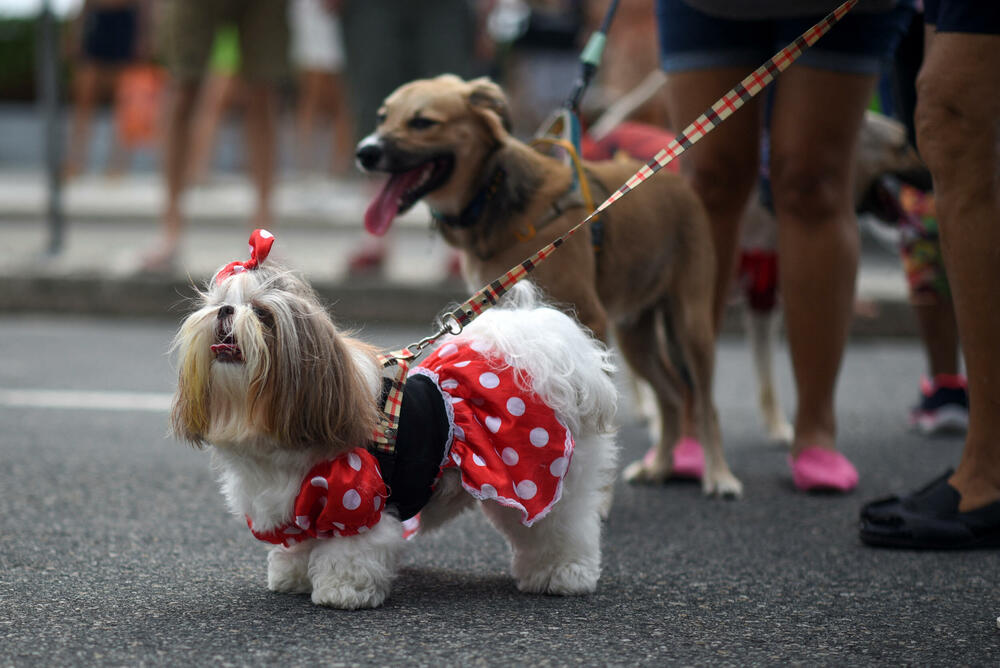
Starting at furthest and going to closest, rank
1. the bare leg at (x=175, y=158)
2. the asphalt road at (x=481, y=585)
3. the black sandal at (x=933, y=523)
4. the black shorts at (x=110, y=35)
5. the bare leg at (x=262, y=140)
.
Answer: the black shorts at (x=110, y=35) → the bare leg at (x=262, y=140) → the bare leg at (x=175, y=158) → the black sandal at (x=933, y=523) → the asphalt road at (x=481, y=585)

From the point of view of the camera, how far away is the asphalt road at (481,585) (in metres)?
2.21

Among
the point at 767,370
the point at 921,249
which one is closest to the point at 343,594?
the point at 767,370

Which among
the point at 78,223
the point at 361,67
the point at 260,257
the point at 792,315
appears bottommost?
the point at 78,223

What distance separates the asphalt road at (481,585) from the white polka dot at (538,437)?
1.13 ft

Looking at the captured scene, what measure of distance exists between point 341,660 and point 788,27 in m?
2.35

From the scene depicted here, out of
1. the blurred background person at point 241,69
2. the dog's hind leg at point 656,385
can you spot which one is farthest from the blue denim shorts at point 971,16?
the blurred background person at point 241,69

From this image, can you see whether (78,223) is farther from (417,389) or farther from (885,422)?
(417,389)

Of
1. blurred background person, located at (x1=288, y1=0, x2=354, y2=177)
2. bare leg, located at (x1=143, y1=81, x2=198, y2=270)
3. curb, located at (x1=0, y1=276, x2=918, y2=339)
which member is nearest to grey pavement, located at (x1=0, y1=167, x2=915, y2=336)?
curb, located at (x1=0, y1=276, x2=918, y2=339)

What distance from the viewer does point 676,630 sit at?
7.76 feet

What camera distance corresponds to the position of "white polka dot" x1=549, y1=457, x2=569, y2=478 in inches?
98.2

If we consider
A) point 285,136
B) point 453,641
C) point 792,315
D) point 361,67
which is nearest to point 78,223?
point 361,67

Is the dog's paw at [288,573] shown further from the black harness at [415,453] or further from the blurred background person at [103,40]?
the blurred background person at [103,40]

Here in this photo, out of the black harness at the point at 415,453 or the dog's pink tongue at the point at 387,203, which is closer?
the black harness at the point at 415,453

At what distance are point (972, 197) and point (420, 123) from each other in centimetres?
155
